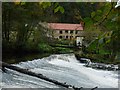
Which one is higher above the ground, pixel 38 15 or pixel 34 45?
pixel 38 15

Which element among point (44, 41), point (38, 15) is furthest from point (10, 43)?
point (44, 41)

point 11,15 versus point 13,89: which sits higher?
point 11,15

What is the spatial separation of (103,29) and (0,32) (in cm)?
1624

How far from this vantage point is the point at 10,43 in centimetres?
1755

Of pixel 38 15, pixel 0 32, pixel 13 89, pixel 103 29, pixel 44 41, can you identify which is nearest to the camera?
pixel 103 29

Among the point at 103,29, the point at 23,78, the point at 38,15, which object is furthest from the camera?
the point at 38,15

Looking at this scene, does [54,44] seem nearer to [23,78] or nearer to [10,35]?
[10,35]

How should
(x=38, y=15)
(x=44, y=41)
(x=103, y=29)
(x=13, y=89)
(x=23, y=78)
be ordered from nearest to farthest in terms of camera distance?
(x=103, y=29)
(x=13, y=89)
(x=23, y=78)
(x=38, y=15)
(x=44, y=41)

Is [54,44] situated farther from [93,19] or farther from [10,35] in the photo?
[93,19]

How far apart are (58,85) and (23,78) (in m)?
1.13

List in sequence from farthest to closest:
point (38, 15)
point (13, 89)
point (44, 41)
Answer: point (44, 41) < point (38, 15) < point (13, 89)

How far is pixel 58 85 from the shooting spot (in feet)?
20.6

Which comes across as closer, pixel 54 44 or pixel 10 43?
pixel 10 43

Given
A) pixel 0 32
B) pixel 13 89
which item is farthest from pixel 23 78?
pixel 0 32
